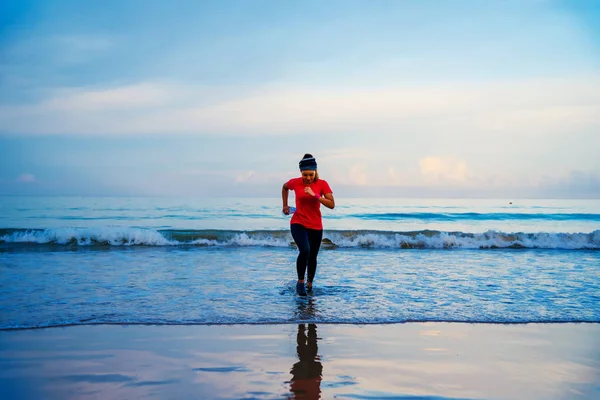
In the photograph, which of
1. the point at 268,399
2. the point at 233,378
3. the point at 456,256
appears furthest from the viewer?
the point at 456,256

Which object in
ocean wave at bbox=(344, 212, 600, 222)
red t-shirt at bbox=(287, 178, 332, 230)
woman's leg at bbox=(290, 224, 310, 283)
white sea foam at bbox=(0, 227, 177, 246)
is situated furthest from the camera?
ocean wave at bbox=(344, 212, 600, 222)

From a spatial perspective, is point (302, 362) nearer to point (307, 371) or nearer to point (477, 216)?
point (307, 371)

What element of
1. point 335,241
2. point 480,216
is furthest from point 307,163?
point 480,216

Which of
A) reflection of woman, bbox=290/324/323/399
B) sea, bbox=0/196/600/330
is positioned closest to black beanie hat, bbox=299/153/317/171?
sea, bbox=0/196/600/330

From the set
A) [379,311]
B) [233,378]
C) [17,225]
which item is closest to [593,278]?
[379,311]

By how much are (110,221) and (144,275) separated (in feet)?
64.0

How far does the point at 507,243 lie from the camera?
1775 cm

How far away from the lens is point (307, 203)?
778 cm

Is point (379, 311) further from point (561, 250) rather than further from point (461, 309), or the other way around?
point (561, 250)

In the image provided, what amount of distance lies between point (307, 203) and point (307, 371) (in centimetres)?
385

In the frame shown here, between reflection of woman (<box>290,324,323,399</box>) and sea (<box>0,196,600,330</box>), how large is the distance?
0.97 metres

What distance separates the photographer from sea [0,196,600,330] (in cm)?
650

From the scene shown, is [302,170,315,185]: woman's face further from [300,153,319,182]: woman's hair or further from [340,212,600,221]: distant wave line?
[340,212,600,221]: distant wave line

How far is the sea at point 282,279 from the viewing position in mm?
6504
